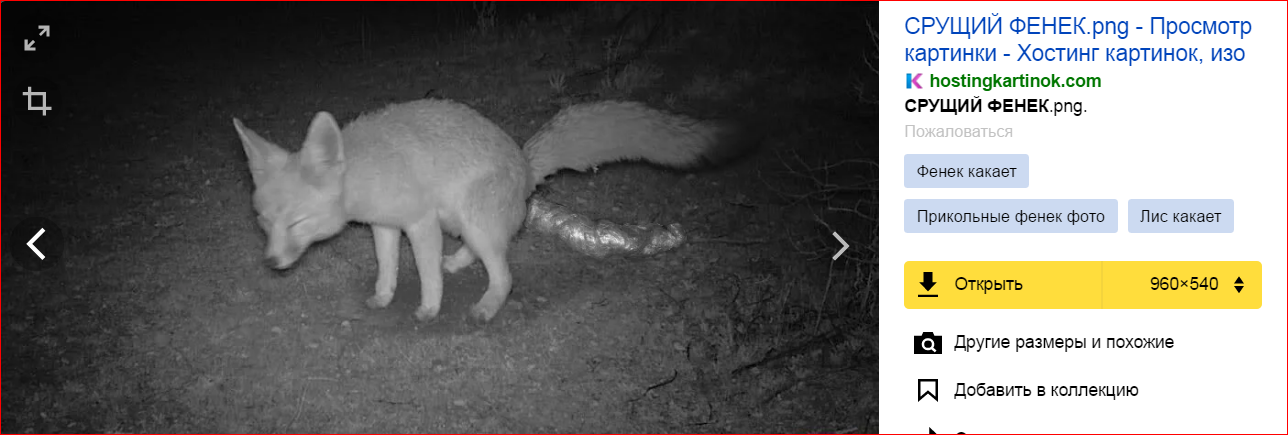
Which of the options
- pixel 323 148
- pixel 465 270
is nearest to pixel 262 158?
pixel 323 148

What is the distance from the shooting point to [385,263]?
6.92 meters

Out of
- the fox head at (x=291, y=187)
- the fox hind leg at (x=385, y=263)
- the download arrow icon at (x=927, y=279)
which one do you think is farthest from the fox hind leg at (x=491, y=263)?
the download arrow icon at (x=927, y=279)

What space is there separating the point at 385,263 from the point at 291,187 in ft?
3.90

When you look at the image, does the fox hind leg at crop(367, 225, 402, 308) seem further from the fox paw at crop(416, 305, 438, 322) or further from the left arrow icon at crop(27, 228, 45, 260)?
the left arrow icon at crop(27, 228, 45, 260)

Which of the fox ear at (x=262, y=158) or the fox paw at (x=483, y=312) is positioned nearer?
the fox ear at (x=262, y=158)

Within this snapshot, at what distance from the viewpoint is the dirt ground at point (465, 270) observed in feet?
19.9

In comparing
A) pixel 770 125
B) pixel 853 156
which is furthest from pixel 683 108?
pixel 853 156

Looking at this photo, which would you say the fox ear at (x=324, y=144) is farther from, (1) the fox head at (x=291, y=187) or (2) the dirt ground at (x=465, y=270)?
(2) the dirt ground at (x=465, y=270)

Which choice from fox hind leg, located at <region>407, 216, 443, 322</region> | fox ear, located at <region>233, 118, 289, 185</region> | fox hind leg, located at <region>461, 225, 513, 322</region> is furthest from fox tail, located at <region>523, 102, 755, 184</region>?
fox ear, located at <region>233, 118, 289, 185</region>

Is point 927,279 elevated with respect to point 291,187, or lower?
lower

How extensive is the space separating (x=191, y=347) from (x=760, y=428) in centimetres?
344

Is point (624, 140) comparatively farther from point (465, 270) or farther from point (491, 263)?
point (465, 270)

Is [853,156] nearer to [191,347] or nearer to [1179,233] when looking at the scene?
[1179,233]

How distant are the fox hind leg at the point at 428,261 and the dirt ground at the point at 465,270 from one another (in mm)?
112
